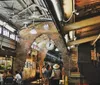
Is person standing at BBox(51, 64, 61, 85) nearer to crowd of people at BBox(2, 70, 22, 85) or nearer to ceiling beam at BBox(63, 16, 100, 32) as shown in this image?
crowd of people at BBox(2, 70, 22, 85)

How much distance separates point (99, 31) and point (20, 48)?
623cm

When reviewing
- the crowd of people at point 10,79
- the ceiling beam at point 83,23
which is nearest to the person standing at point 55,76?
the crowd of people at point 10,79

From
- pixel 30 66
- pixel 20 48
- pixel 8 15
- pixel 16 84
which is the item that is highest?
pixel 8 15

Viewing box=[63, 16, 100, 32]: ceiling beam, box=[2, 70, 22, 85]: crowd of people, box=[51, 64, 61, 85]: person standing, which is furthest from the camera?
box=[51, 64, 61, 85]: person standing

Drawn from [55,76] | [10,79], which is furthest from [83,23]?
[55,76]

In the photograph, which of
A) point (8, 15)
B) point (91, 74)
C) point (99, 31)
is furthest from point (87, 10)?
point (91, 74)

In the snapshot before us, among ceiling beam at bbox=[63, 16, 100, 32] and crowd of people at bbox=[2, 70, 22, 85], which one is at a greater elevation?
ceiling beam at bbox=[63, 16, 100, 32]

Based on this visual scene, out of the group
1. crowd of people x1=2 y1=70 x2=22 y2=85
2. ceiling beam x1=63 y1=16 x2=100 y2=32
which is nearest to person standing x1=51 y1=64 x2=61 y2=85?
crowd of people x1=2 y1=70 x2=22 y2=85

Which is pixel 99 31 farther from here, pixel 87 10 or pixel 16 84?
pixel 16 84

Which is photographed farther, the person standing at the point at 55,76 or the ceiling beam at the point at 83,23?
the person standing at the point at 55,76

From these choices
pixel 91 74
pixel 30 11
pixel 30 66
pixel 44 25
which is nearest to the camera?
pixel 30 11

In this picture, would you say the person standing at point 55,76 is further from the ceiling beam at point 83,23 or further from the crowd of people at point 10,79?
the ceiling beam at point 83,23

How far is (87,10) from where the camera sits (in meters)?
6.95

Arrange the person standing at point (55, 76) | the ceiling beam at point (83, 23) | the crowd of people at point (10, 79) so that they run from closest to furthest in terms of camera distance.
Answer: the ceiling beam at point (83, 23) < the crowd of people at point (10, 79) < the person standing at point (55, 76)
